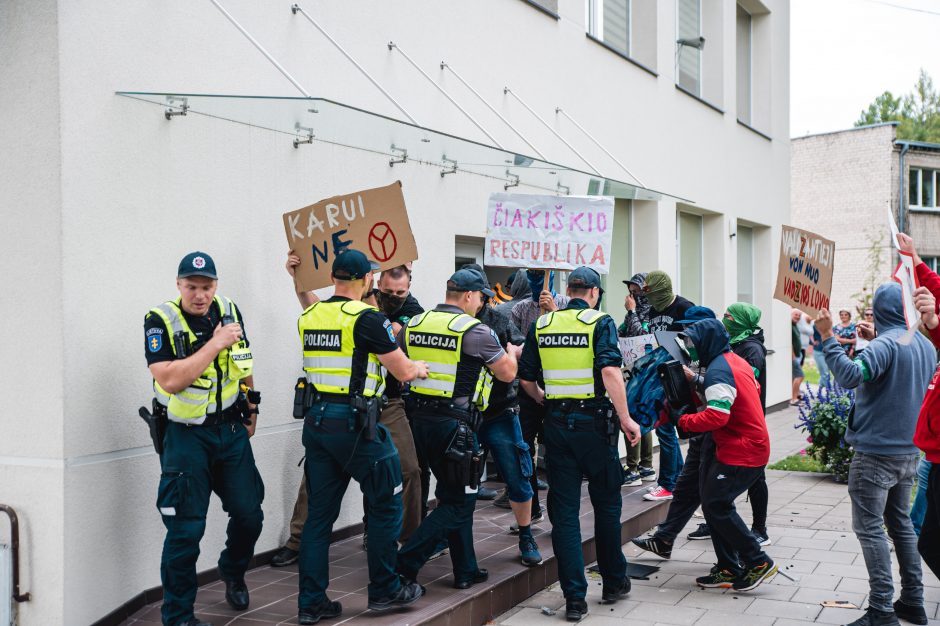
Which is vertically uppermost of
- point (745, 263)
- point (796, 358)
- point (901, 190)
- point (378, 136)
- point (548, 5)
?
point (901, 190)

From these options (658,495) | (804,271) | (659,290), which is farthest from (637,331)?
(804,271)

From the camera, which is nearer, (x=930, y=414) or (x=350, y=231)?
(x=930, y=414)

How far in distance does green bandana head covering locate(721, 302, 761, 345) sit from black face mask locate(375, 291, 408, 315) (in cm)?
262

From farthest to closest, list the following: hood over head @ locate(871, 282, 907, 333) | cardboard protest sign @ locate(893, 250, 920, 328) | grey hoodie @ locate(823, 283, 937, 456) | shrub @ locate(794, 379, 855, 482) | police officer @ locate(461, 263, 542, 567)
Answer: shrub @ locate(794, 379, 855, 482), police officer @ locate(461, 263, 542, 567), hood over head @ locate(871, 282, 907, 333), grey hoodie @ locate(823, 283, 937, 456), cardboard protest sign @ locate(893, 250, 920, 328)

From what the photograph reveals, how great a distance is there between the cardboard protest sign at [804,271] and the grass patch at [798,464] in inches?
197

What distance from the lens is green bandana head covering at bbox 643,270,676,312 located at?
821 cm

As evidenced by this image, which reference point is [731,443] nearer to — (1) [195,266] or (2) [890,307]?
(2) [890,307]

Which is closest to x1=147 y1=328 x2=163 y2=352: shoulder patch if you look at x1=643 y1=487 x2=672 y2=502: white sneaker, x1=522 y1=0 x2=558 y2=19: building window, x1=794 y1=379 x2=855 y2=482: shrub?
x1=643 y1=487 x2=672 y2=502: white sneaker

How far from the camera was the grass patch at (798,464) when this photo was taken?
36.0ft

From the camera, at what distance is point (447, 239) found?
8.45 meters

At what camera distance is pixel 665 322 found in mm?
8273

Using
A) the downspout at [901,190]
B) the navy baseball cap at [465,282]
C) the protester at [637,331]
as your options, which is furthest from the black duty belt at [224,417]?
the downspout at [901,190]

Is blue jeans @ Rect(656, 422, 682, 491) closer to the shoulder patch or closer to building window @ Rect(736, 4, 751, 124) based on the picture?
the shoulder patch

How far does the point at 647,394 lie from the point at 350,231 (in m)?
2.37
